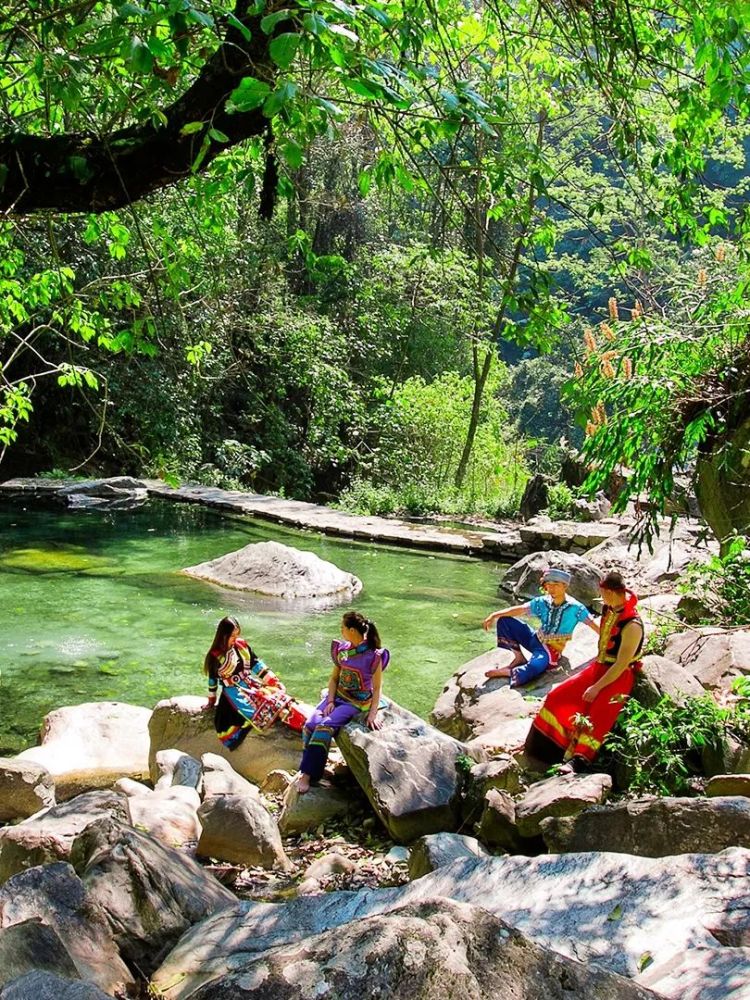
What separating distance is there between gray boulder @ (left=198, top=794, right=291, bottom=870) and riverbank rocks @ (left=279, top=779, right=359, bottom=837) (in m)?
0.56

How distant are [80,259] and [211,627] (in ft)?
30.0

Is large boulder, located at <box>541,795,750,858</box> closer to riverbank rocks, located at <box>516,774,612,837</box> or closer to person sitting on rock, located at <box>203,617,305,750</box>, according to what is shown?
riverbank rocks, located at <box>516,774,612,837</box>

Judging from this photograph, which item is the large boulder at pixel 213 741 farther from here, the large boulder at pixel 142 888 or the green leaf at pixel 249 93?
the green leaf at pixel 249 93

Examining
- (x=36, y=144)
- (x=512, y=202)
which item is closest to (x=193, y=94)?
(x=36, y=144)

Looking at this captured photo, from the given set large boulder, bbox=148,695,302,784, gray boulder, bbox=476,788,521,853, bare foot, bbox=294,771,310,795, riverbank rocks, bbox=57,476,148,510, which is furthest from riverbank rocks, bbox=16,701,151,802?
riverbank rocks, bbox=57,476,148,510

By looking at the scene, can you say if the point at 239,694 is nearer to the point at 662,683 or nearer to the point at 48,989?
the point at 662,683

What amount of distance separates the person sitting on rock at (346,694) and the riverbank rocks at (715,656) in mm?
1806

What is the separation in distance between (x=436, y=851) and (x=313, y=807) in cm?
142

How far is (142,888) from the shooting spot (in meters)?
2.86

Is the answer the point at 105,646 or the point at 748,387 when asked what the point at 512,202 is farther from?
the point at 105,646

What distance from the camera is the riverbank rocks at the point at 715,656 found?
5152mm

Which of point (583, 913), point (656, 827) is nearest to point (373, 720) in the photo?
point (656, 827)

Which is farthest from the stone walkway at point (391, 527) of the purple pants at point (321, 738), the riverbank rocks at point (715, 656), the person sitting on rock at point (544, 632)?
the purple pants at point (321, 738)

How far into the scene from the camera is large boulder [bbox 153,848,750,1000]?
226cm
